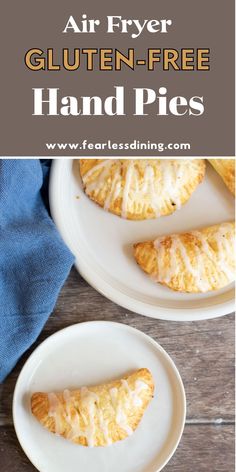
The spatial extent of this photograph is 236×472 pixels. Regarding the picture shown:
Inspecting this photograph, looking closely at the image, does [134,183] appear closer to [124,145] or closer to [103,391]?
[124,145]

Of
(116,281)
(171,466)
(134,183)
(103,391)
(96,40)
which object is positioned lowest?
(171,466)

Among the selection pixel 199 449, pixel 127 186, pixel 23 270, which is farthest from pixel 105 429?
pixel 127 186

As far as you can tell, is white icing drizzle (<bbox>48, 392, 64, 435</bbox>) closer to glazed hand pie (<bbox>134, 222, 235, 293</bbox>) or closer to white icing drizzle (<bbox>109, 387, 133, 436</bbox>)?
white icing drizzle (<bbox>109, 387, 133, 436</bbox>)

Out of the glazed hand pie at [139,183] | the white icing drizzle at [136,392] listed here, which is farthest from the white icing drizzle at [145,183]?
the white icing drizzle at [136,392]

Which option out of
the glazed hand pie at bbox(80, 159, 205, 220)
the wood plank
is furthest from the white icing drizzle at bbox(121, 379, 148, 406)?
the glazed hand pie at bbox(80, 159, 205, 220)

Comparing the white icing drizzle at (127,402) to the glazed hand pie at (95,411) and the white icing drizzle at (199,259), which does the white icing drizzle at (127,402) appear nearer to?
the glazed hand pie at (95,411)

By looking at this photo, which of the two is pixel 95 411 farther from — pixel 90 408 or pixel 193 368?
pixel 193 368

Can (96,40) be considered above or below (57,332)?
above

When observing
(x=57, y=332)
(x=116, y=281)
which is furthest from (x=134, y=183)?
(x=57, y=332)
